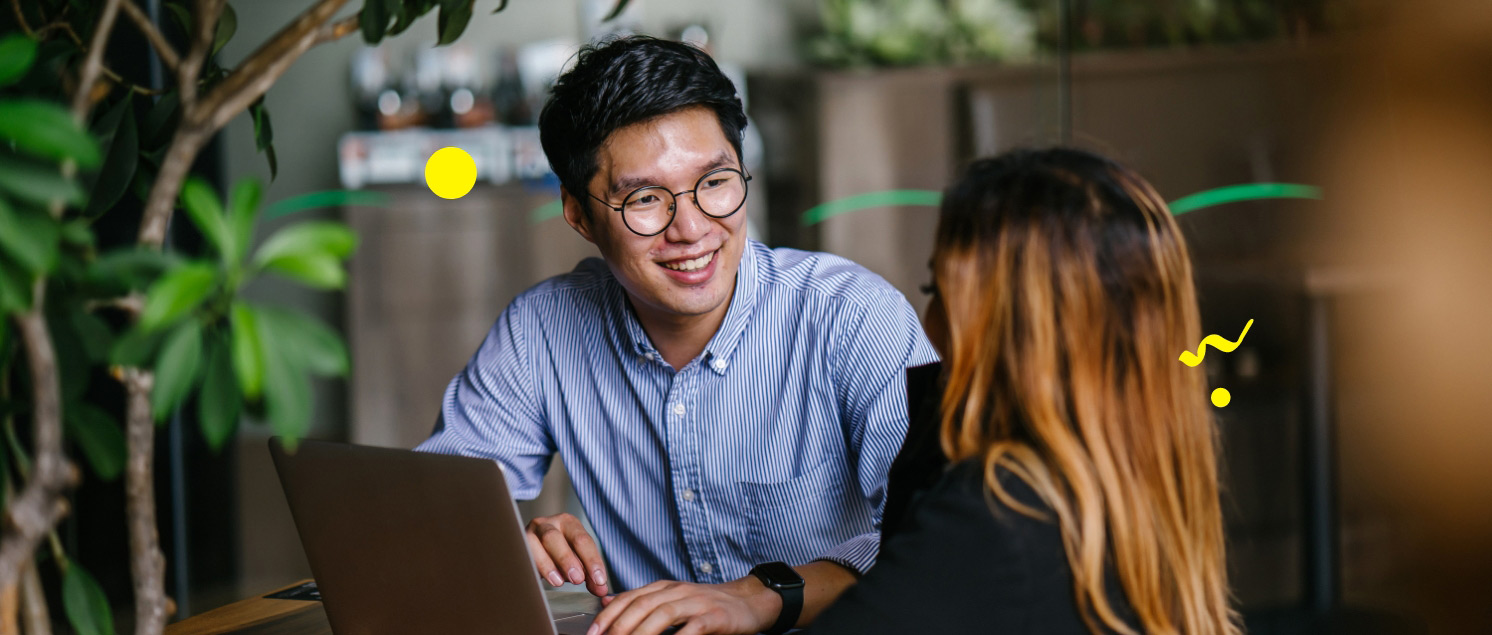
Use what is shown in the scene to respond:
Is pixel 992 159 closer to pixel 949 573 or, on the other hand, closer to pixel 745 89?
pixel 949 573

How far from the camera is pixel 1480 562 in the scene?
2.16 m

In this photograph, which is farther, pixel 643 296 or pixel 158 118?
pixel 643 296

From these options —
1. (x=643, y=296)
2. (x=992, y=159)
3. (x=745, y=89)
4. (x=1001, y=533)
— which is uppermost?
(x=745, y=89)

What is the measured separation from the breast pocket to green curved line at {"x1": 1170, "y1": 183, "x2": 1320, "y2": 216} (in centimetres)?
134

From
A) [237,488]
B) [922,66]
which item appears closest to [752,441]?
[922,66]

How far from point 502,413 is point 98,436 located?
35.3 inches

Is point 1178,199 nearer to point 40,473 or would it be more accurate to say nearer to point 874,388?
point 874,388

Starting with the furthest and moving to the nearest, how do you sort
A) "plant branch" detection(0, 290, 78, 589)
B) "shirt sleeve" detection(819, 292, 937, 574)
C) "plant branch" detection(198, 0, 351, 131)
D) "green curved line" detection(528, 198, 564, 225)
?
"green curved line" detection(528, 198, 564, 225)
"shirt sleeve" detection(819, 292, 937, 574)
"plant branch" detection(198, 0, 351, 131)
"plant branch" detection(0, 290, 78, 589)

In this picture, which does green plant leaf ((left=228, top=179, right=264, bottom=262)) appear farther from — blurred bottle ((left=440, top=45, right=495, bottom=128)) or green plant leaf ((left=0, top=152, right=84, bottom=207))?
blurred bottle ((left=440, top=45, right=495, bottom=128))

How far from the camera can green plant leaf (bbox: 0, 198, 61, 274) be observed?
1.81ft

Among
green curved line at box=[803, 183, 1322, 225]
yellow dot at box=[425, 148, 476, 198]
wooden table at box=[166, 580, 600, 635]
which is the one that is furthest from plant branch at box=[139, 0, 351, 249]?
yellow dot at box=[425, 148, 476, 198]

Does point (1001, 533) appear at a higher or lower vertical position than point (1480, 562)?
higher

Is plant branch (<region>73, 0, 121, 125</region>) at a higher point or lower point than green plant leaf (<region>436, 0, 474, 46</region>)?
lower

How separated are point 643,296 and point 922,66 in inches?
72.4
